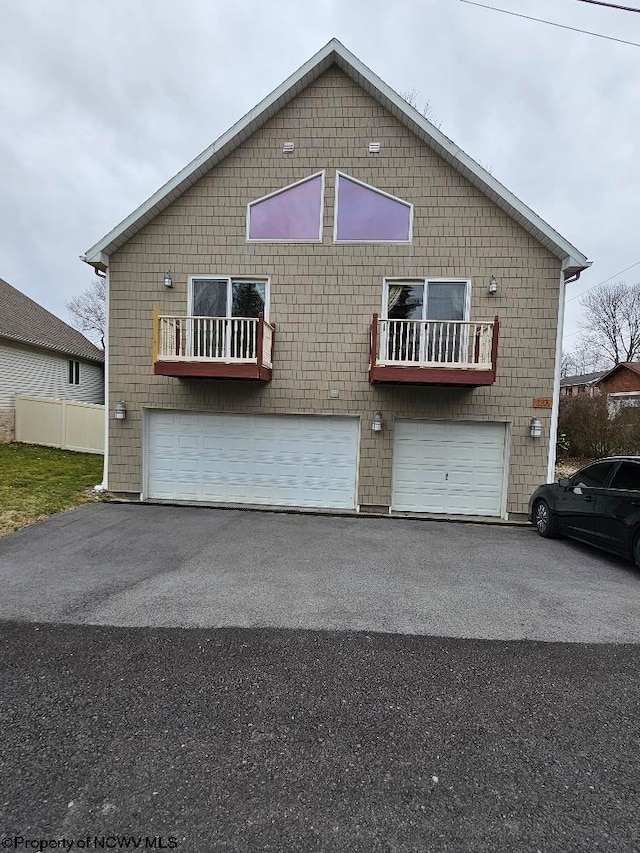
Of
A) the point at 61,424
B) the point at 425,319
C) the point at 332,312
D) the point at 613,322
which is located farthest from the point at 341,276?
the point at 613,322

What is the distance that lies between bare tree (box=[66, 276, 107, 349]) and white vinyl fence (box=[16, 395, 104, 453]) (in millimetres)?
23814

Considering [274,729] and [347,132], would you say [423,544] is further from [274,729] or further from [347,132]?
[347,132]

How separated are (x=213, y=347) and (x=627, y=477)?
7.70 m

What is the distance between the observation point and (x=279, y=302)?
9.22m

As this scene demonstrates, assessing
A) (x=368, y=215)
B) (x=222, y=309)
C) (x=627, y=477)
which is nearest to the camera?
(x=627, y=477)

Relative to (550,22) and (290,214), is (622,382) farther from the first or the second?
(290,214)

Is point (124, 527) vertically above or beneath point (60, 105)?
beneath

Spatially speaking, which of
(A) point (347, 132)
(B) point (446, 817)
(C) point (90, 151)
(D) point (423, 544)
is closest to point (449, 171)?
(A) point (347, 132)

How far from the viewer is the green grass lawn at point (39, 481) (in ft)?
25.4

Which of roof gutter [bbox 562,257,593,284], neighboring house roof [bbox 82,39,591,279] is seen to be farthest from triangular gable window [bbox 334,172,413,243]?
roof gutter [bbox 562,257,593,284]

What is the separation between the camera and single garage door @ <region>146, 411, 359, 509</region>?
929 centimetres

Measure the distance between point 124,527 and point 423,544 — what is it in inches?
205

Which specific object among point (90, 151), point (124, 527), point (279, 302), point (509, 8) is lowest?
point (124, 527)

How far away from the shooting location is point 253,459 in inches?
372
